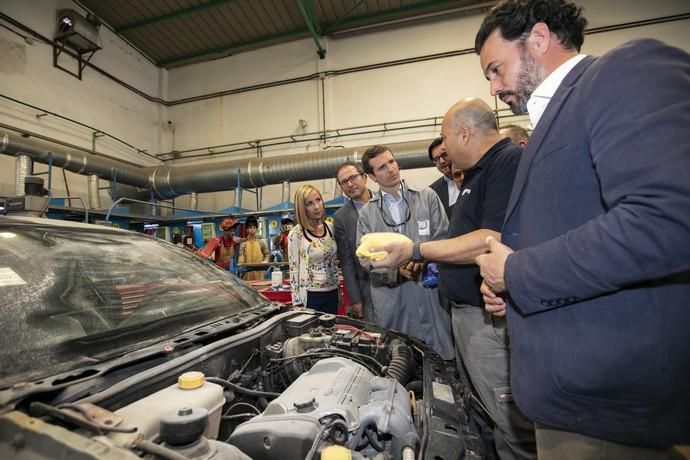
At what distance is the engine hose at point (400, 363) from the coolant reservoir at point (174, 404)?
72cm

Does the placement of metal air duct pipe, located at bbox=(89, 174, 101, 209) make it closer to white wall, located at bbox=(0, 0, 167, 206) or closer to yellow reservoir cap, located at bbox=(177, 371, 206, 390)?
white wall, located at bbox=(0, 0, 167, 206)

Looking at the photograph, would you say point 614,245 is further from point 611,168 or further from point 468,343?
point 468,343

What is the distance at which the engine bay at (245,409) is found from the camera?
68 centimetres

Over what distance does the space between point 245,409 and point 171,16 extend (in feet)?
26.8

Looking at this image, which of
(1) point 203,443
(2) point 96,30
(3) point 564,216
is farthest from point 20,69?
(3) point 564,216

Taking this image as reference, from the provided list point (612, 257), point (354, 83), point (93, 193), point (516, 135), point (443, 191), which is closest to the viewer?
point (612, 257)

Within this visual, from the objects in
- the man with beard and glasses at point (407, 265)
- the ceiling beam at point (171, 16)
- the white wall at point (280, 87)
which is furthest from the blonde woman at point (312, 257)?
the ceiling beam at point (171, 16)

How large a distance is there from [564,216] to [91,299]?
1.57m

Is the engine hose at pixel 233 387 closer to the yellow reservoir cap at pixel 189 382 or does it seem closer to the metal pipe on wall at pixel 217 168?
the yellow reservoir cap at pixel 189 382

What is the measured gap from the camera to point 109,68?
23.6ft

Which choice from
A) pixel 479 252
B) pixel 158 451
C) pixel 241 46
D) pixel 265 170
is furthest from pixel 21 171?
pixel 479 252

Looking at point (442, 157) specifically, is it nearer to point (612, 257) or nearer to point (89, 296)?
point (612, 257)

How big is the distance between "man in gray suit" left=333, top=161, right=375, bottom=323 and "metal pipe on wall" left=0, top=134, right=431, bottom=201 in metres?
2.44

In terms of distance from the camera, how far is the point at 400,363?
1.44m
